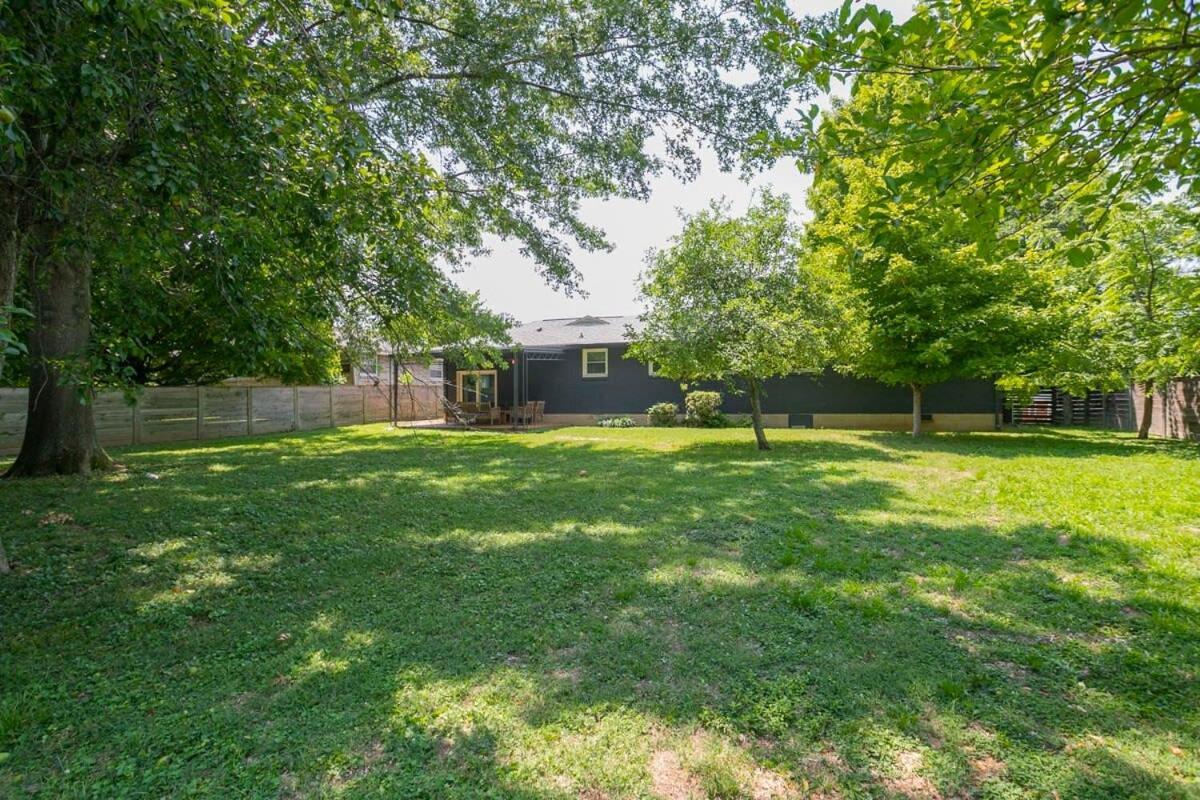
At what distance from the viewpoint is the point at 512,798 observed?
2041 mm

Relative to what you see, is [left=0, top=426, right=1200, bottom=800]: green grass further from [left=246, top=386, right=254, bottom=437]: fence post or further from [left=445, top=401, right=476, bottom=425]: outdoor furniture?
[left=445, top=401, right=476, bottom=425]: outdoor furniture

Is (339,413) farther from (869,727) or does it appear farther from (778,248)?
(869,727)

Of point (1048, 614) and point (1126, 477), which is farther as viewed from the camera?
point (1126, 477)

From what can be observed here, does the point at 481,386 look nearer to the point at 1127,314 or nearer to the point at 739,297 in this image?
the point at 739,297

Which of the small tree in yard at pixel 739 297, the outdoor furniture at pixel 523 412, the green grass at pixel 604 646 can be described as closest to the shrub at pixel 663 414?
the outdoor furniture at pixel 523 412

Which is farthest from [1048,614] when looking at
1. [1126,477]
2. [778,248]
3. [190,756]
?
[778,248]

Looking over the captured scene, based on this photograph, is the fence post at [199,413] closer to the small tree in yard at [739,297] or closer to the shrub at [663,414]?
the small tree in yard at [739,297]

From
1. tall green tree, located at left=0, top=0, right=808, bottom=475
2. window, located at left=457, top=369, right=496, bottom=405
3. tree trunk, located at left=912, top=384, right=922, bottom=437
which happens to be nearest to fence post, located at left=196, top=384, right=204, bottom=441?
tall green tree, located at left=0, top=0, right=808, bottom=475

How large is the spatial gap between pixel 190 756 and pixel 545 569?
2.53 meters

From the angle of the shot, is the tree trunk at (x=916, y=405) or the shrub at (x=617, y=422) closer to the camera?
the tree trunk at (x=916, y=405)

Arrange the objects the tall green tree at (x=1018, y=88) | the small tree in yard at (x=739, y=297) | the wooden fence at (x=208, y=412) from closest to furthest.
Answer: the tall green tree at (x=1018, y=88), the small tree in yard at (x=739, y=297), the wooden fence at (x=208, y=412)

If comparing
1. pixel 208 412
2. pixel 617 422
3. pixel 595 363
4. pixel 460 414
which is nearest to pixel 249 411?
pixel 208 412

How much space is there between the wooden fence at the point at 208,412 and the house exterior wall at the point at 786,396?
4.30 meters

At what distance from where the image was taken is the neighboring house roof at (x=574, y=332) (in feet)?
64.8
